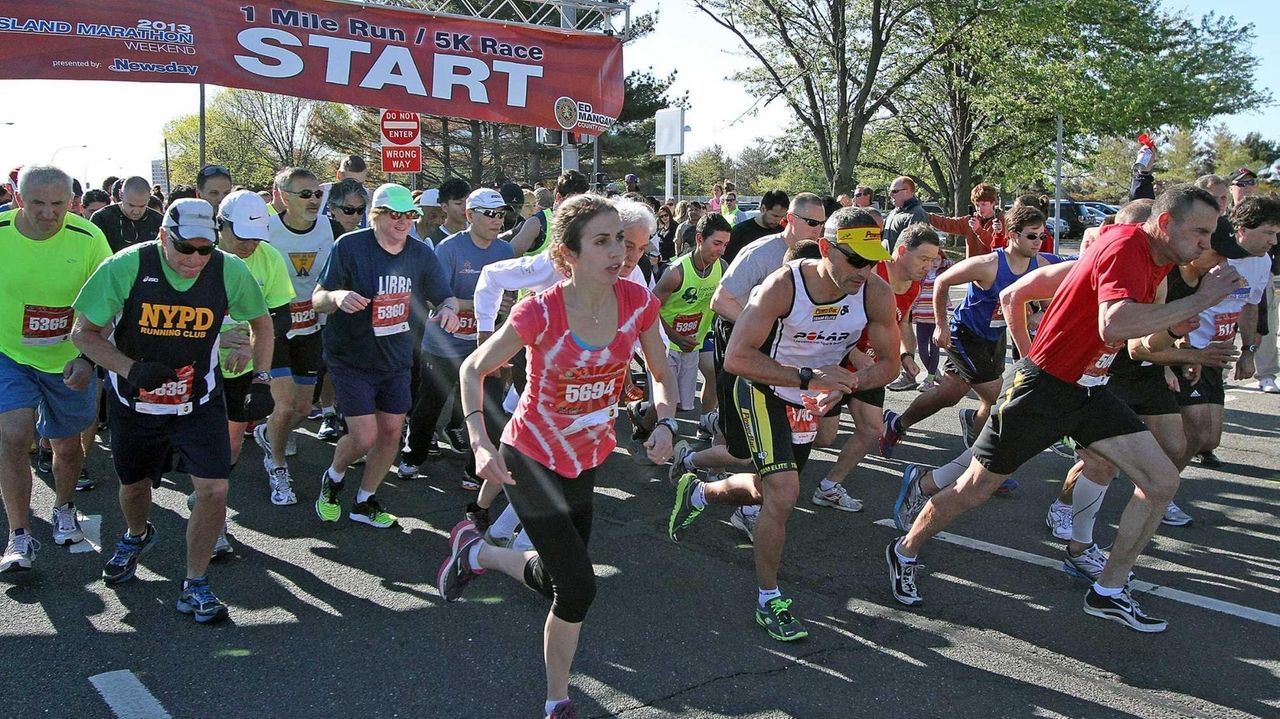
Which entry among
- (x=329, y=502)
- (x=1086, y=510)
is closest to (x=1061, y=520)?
(x=1086, y=510)

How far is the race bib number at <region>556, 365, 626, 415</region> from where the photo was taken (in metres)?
3.67

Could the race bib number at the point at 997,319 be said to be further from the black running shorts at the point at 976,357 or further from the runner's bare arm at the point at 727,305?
the runner's bare arm at the point at 727,305

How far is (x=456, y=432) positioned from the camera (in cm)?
779

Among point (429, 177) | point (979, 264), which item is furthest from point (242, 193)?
point (429, 177)

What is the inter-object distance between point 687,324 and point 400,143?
7217 mm

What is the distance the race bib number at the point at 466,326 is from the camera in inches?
267

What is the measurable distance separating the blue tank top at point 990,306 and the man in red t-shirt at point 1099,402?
7.25 ft

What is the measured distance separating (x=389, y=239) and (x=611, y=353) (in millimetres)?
2705

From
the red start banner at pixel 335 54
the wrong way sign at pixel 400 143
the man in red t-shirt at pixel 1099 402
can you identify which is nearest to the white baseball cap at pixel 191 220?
the man in red t-shirt at pixel 1099 402

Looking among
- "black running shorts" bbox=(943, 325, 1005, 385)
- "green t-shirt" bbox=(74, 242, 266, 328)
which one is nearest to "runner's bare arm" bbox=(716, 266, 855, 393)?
"green t-shirt" bbox=(74, 242, 266, 328)

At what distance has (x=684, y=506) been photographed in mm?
5691

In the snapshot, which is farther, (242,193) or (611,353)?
(242,193)

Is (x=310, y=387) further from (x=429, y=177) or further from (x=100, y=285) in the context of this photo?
(x=429, y=177)

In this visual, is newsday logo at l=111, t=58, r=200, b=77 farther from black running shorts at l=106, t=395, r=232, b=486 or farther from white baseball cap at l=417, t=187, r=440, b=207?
black running shorts at l=106, t=395, r=232, b=486
